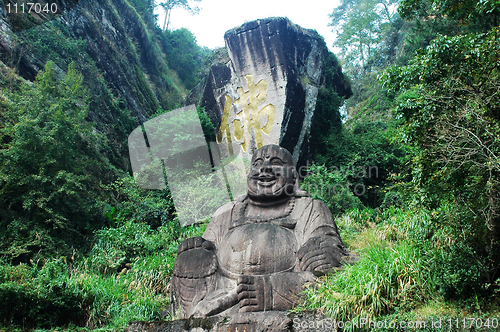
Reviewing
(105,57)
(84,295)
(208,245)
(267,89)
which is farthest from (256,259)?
(105,57)

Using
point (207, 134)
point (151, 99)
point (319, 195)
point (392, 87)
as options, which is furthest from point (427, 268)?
point (151, 99)

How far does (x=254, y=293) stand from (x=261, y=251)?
553 mm

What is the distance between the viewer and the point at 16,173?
785 cm

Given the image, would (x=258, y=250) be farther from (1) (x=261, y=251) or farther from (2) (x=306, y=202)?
(2) (x=306, y=202)

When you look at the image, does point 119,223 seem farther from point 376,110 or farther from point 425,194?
point 376,110

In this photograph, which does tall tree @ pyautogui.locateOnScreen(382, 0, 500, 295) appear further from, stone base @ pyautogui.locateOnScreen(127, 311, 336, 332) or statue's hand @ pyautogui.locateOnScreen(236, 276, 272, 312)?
statue's hand @ pyautogui.locateOnScreen(236, 276, 272, 312)

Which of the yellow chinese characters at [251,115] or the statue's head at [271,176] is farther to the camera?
the yellow chinese characters at [251,115]

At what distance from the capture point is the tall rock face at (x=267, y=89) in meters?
11.8

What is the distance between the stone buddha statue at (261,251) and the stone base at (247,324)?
0.69ft

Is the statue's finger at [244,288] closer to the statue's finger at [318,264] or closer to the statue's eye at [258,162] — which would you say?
the statue's finger at [318,264]

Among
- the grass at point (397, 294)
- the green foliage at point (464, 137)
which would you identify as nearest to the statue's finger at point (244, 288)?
the grass at point (397, 294)

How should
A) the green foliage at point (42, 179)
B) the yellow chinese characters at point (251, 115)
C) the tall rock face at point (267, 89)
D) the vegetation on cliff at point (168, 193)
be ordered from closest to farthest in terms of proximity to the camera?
the vegetation on cliff at point (168, 193) → the green foliage at point (42, 179) → the yellow chinese characters at point (251, 115) → the tall rock face at point (267, 89)

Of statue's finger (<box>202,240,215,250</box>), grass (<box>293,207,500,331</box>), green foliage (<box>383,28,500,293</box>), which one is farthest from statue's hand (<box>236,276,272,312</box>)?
green foliage (<box>383,28,500,293</box>)

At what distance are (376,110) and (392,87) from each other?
13.3 meters
